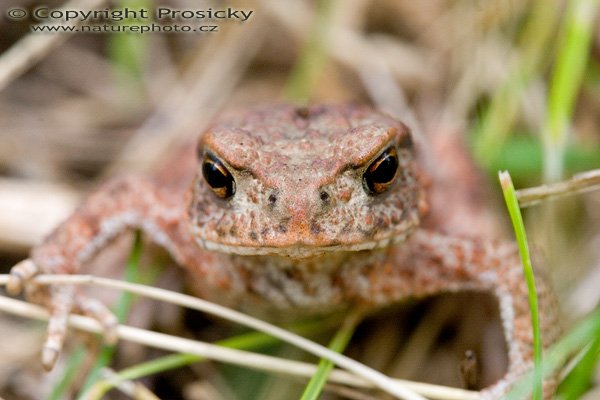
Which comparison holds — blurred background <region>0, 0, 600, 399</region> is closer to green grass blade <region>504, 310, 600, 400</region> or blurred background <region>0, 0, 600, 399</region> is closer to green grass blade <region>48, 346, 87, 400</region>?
green grass blade <region>48, 346, 87, 400</region>

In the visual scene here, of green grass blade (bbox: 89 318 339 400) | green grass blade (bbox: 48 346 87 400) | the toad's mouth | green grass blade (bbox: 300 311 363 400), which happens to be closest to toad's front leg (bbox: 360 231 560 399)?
green grass blade (bbox: 300 311 363 400)

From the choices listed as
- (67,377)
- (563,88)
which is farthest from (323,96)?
(67,377)

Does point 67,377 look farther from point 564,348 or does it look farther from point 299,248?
point 564,348

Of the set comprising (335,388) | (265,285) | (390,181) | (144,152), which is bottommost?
(335,388)

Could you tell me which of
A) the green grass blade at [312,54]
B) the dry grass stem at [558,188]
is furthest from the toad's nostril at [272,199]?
the green grass blade at [312,54]

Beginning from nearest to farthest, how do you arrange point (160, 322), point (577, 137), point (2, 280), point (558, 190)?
point (558, 190), point (2, 280), point (160, 322), point (577, 137)

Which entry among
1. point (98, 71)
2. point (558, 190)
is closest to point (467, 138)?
point (558, 190)

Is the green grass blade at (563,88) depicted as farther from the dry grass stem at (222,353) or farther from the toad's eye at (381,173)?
the dry grass stem at (222,353)

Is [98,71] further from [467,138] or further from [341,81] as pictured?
[467,138]
